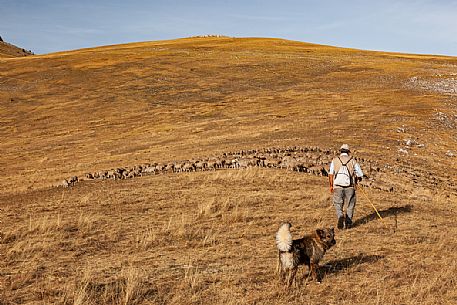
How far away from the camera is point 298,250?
7793 mm

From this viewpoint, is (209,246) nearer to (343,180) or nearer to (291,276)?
(291,276)

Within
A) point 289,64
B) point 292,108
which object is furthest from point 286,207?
point 289,64

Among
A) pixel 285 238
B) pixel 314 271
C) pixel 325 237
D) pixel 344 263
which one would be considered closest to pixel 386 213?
pixel 344 263

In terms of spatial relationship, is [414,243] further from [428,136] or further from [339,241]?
[428,136]

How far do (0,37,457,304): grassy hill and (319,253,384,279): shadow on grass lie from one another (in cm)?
6

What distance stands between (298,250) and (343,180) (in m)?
4.38

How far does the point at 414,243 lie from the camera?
10484mm

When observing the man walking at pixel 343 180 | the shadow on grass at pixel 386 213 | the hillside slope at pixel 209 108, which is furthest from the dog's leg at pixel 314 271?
the hillside slope at pixel 209 108

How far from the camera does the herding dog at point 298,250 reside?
738cm

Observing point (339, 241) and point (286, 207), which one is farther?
point (286, 207)

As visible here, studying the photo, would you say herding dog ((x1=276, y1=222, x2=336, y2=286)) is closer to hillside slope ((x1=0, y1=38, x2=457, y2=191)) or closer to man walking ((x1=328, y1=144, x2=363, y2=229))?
man walking ((x1=328, y1=144, x2=363, y2=229))

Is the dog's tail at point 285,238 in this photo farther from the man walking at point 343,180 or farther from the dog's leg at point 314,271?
the man walking at point 343,180

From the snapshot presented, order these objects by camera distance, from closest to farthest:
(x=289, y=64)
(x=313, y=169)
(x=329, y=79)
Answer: (x=313, y=169)
(x=329, y=79)
(x=289, y=64)

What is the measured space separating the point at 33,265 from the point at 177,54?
61.0 meters
